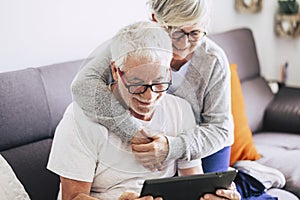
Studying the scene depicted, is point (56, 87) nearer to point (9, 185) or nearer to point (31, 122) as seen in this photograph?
point (31, 122)

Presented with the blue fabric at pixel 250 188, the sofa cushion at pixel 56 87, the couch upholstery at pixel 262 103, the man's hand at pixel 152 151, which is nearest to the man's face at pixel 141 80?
the man's hand at pixel 152 151

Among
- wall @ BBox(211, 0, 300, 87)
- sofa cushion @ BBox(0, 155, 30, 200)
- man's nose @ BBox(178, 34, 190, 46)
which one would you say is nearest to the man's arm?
sofa cushion @ BBox(0, 155, 30, 200)

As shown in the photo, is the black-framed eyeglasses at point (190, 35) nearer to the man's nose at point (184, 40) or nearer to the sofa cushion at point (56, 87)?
the man's nose at point (184, 40)

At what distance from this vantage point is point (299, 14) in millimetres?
3326

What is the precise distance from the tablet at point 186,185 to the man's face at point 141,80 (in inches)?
8.3

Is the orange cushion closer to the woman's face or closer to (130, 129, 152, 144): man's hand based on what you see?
the woman's face

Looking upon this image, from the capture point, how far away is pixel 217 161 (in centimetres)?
201

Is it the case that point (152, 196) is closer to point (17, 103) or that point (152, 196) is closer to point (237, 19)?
point (17, 103)

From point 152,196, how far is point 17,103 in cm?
70

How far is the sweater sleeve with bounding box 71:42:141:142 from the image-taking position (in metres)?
1.55

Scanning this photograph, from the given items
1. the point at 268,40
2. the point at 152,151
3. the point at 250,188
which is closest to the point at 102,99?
the point at 152,151

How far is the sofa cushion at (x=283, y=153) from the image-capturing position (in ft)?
7.80

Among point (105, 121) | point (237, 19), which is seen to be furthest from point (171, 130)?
point (237, 19)

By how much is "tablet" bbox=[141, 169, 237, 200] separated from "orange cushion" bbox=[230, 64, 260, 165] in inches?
A: 38.1
